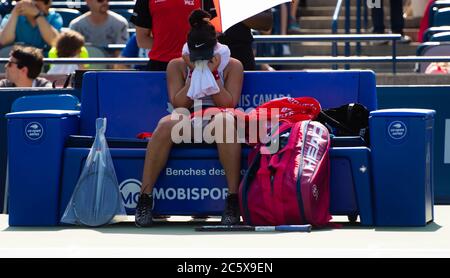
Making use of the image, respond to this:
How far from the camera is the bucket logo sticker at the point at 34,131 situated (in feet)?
29.6

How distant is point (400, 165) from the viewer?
8.66m

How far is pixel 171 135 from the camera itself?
28.8 ft

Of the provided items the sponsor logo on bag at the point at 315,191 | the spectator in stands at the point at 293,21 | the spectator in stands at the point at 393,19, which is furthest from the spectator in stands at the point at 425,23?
the sponsor logo on bag at the point at 315,191

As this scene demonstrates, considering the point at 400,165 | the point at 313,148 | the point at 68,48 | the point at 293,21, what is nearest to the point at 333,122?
the point at 313,148

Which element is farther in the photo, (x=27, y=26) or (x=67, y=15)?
(x=67, y=15)

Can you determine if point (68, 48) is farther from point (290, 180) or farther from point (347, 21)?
point (290, 180)

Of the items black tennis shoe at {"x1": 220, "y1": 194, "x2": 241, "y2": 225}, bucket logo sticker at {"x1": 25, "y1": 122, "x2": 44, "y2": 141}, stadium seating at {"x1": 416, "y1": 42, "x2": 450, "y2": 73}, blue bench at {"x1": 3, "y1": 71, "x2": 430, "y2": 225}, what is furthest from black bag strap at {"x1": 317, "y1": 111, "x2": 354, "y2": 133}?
stadium seating at {"x1": 416, "y1": 42, "x2": 450, "y2": 73}

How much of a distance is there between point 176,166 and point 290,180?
982 millimetres

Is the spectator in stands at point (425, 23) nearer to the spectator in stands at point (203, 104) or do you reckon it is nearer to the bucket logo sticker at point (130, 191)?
the spectator in stands at point (203, 104)

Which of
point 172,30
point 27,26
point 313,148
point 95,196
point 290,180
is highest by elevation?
point 172,30

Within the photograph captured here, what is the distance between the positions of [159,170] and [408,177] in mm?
1748

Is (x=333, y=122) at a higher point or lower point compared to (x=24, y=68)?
lower

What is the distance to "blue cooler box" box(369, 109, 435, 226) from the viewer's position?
8641 millimetres
